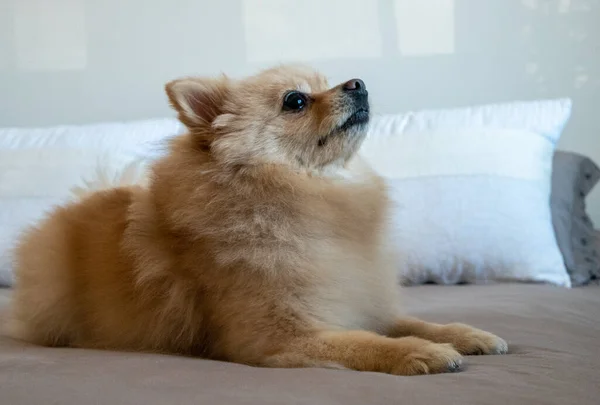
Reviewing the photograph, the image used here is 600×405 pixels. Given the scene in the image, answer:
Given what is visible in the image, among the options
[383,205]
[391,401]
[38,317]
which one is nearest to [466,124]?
[383,205]

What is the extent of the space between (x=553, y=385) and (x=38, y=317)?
111 cm

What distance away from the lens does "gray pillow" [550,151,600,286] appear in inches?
91.8

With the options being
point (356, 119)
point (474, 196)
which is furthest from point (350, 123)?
point (474, 196)

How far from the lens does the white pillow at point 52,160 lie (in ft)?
7.93

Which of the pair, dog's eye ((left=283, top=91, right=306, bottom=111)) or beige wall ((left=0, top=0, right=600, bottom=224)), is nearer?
dog's eye ((left=283, top=91, right=306, bottom=111))

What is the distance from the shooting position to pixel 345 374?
3.74 feet

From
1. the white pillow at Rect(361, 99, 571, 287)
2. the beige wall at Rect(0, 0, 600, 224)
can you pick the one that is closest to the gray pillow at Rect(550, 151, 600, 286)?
the white pillow at Rect(361, 99, 571, 287)

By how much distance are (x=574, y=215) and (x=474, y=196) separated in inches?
18.0

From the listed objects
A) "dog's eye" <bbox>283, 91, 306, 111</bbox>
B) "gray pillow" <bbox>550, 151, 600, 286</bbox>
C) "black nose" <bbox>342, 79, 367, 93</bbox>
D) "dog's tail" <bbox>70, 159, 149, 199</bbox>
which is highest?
"black nose" <bbox>342, 79, 367, 93</bbox>

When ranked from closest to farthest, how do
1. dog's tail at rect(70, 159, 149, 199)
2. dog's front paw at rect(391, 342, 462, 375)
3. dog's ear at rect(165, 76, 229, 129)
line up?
1. dog's front paw at rect(391, 342, 462, 375)
2. dog's ear at rect(165, 76, 229, 129)
3. dog's tail at rect(70, 159, 149, 199)

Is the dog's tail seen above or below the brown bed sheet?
above

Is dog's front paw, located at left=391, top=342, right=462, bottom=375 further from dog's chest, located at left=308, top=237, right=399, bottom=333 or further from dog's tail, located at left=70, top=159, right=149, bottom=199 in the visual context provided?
dog's tail, located at left=70, top=159, right=149, bottom=199

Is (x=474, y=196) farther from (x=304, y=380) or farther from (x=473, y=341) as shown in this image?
(x=304, y=380)

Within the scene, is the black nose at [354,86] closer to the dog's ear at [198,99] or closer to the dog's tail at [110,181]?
the dog's ear at [198,99]
